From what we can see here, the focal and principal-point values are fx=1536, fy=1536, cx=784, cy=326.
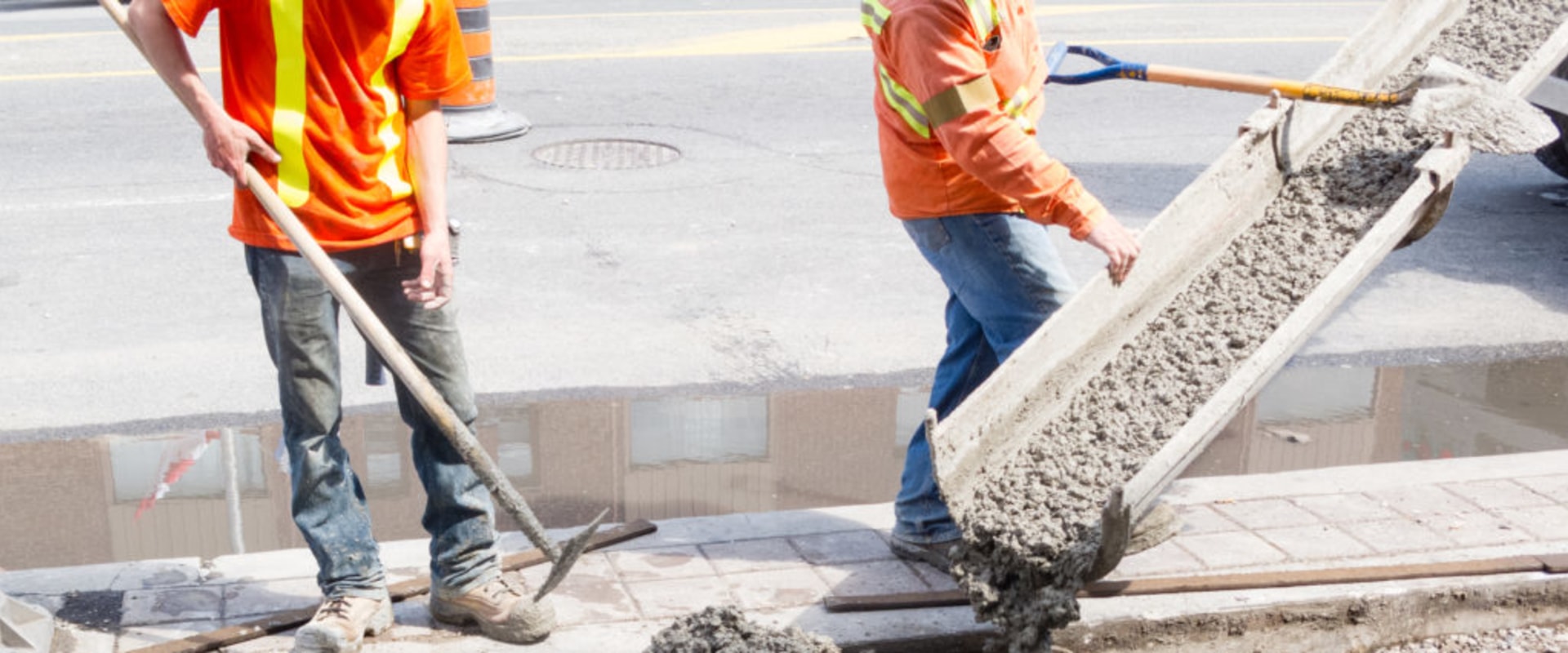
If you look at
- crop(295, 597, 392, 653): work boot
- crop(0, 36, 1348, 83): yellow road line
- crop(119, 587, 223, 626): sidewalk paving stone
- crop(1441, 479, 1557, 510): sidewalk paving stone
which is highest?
crop(0, 36, 1348, 83): yellow road line

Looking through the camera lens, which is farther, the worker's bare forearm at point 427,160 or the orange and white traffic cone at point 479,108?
the orange and white traffic cone at point 479,108

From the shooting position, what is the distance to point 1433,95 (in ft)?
16.5

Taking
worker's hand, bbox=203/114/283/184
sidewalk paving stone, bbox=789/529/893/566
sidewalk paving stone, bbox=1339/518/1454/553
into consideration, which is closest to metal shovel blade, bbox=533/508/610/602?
sidewalk paving stone, bbox=789/529/893/566

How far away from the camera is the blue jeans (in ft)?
13.5

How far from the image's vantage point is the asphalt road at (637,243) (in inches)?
247

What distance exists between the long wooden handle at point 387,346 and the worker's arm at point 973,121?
1390mm

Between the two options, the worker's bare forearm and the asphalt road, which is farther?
the asphalt road

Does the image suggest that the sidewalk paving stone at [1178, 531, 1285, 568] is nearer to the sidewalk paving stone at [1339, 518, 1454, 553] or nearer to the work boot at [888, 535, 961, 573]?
the sidewalk paving stone at [1339, 518, 1454, 553]

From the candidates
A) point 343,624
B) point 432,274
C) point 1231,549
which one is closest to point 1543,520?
point 1231,549

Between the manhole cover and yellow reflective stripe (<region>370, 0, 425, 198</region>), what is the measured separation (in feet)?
18.2

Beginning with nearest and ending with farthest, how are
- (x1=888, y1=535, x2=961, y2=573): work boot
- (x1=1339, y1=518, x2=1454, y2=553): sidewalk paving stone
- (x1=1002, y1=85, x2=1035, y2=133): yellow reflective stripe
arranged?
(x1=1002, y1=85, x2=1035, y2=133): yellow reflective stripe < (x1=888, y1=535, x2=961, y2=573): work boot < (x1=1339, y1=518, x2=1454, y2=553): sidewalk paving stone

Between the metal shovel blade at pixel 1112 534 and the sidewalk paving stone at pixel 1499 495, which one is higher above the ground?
the metal shovel blade at pixel 1112 534

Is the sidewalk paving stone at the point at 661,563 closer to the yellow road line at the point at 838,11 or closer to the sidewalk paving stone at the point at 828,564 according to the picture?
the sidewalk paving stone at the point at 828,564

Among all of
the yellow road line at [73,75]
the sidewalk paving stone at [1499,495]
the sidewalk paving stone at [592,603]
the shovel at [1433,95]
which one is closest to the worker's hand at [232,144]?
the sidewalk paving stone at [592,603]
